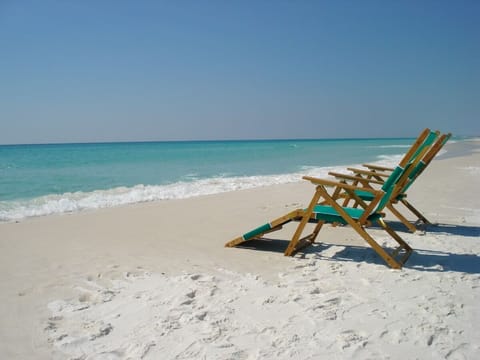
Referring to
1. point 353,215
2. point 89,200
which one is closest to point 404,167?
point 353,215

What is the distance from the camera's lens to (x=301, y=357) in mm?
2412

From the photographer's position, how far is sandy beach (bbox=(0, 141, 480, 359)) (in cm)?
255

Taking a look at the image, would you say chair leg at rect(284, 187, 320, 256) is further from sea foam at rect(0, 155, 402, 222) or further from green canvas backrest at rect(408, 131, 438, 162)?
sea foam at rect(0, 155, 402, 222)

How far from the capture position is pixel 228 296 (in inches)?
132

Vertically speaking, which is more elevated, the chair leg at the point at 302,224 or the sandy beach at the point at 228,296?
the chair leg at the point at 302,224

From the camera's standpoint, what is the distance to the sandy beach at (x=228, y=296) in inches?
101

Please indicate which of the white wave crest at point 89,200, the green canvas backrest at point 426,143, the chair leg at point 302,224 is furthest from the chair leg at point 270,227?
the white wave crest at point 89,200

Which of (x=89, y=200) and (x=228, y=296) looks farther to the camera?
(x=89, y=200)

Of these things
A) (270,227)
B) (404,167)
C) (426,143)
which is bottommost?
(270,227)

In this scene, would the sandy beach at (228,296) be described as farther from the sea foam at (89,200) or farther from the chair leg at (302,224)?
the sea foam at (89,200)

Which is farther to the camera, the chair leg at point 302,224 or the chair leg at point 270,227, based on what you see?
the chair leg at point 270,227

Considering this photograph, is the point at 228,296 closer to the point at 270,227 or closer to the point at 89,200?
the point at 270,227

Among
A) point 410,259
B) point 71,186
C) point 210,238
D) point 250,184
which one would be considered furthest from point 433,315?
point 71,186

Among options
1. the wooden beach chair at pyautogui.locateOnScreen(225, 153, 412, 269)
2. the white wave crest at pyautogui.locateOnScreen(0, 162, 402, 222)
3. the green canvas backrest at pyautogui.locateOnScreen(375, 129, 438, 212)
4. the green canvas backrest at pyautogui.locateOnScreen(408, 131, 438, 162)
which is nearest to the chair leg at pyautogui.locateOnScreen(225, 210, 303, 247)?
the wooden beach chair at pyautogui.locateOnScreen(225, 153, 412, 269)
